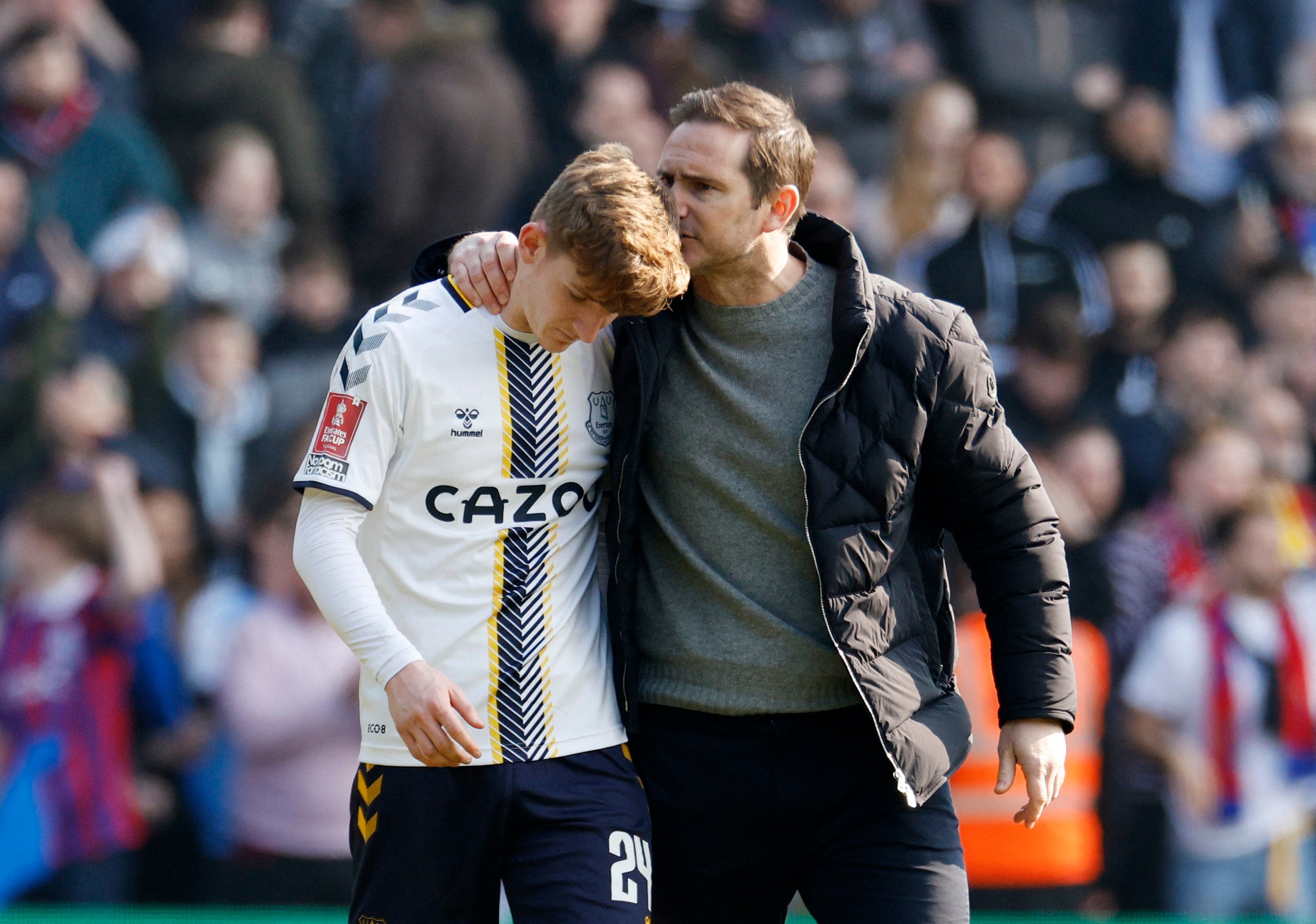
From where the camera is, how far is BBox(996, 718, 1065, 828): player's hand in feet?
8.13

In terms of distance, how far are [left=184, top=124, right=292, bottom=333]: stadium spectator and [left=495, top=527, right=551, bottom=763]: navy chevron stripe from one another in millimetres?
4754

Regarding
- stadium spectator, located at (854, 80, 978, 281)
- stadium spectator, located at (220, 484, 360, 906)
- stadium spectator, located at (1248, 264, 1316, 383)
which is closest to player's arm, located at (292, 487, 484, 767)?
stadium spectator, located at (220, 484, 360, 906)

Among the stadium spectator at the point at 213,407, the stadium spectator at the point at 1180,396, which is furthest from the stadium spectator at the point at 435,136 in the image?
the stadium spectator at the point at 1180,396

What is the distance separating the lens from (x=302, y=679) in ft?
20.5

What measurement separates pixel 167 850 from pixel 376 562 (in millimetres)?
4590

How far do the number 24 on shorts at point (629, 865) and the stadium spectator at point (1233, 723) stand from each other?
186 inches

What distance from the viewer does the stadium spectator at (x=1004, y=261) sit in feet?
22.8

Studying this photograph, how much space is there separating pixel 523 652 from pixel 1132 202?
5766mm

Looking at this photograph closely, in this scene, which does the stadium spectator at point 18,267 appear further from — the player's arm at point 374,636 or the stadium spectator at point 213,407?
the player's arm at point 374,636

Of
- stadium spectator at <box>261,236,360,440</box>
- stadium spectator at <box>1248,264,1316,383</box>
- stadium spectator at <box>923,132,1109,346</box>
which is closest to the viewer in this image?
stadium spectator at <box>261,236,360,440</box>

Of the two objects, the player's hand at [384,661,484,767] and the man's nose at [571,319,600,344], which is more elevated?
the man's nose at [571,319,600,344]

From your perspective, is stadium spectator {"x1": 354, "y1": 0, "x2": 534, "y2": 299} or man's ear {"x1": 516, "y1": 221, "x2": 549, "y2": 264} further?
stadium spectator {"x1": 354, "y1": 0, "x2": 534, "y2": 299}

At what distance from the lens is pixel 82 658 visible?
21.1 ft

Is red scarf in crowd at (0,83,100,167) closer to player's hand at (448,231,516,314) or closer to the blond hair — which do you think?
the blond hair
